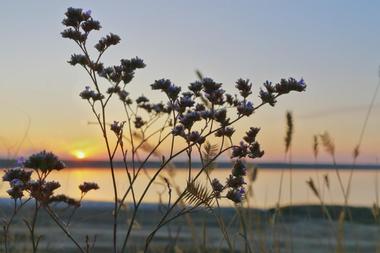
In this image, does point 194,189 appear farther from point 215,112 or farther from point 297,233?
point 297,233

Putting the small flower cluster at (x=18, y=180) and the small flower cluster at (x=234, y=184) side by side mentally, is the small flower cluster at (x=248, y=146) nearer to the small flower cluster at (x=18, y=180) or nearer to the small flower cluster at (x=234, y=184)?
the small flower cluster at (x=234, y=184)

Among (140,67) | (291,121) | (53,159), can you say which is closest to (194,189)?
(53,159)

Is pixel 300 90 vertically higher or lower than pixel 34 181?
higher

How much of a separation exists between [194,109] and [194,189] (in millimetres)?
618

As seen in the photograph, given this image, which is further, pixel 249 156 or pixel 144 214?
pixel 144 214

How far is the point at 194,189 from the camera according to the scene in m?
2.84

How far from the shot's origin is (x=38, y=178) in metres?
2.80

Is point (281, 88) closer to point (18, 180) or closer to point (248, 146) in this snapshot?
point (248, 146)

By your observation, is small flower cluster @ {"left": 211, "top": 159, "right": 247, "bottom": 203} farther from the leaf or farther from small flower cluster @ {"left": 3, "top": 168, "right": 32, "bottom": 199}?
small flower cluster @ {"left": 3, "top": 168, "right": 32, "bottom": 199}

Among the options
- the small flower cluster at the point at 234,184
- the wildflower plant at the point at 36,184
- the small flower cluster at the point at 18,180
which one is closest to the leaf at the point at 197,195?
the small flower cluster at the point at 234,184

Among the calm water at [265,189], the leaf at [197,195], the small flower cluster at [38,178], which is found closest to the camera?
the small flower cluster at [38,178]

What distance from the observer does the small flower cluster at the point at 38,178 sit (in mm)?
2623

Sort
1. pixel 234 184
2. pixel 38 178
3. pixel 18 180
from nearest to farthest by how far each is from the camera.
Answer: pixel 38 178, pixel 18 180, pixel 234 184

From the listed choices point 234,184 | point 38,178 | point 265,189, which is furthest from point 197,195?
point 265,189
